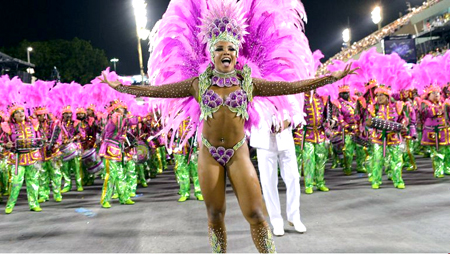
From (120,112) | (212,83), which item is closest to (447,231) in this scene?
(212,83)

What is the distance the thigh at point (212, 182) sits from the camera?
144 inches

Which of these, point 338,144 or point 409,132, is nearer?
point 409,132

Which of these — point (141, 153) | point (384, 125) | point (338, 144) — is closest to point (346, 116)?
point (338, 144)

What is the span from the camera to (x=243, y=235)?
550cm

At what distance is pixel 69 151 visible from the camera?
10.7m

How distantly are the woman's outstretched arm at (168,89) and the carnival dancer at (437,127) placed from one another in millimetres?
7379

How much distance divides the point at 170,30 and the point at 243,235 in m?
2.66

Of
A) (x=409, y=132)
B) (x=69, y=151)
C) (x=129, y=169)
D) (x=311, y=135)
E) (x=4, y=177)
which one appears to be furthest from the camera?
(x=4, y=177)

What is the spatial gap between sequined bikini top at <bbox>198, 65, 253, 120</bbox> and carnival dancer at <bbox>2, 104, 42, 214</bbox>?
560cm

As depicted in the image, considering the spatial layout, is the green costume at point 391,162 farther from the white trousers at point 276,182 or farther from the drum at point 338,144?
the white trousers at point 276,182

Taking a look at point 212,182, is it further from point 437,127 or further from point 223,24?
point 437,127

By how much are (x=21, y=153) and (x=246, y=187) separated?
599 cm

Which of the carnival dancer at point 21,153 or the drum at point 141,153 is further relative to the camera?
the drum at point 141,153

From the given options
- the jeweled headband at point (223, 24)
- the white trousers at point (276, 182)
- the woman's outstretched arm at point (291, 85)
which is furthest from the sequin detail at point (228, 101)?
the white trousers at point (276, 182)
